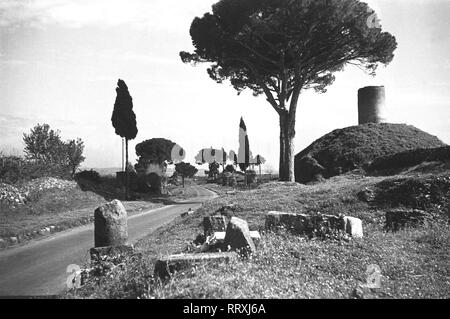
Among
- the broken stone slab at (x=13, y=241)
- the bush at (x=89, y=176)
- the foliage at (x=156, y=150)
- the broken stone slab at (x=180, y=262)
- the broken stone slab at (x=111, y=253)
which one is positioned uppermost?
the foliage at (x=156, y=150)

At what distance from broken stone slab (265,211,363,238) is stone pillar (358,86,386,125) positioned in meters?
25.3

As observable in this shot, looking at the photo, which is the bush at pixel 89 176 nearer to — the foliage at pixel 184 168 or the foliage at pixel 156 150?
the foliage at pixel 156 150

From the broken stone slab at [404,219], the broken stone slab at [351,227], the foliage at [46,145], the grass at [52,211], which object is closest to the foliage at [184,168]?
the foliage at [46,145]

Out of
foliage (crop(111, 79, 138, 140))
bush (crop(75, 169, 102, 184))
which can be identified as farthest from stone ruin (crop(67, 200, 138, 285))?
foliage (crop(111, 79, 138, 140))

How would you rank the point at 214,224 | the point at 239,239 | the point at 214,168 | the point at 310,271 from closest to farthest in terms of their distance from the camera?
1. the point at 310,271
2. the point at 239,239
3. the point at 214,224
4. the point at 214,168

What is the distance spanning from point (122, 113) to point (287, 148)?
15484mm

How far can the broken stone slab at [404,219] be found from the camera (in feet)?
34.1

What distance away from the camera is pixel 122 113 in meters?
31.8

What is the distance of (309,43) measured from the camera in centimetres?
2323

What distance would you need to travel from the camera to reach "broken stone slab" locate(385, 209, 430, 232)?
10.4m

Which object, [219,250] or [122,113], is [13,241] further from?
[122,113]

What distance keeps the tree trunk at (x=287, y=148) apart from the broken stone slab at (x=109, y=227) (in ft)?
52.3

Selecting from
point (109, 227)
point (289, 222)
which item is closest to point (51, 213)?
point (109, 227)

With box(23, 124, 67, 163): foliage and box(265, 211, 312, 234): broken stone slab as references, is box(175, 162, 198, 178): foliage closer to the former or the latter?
box(23, 124, 67, 163): foliage
